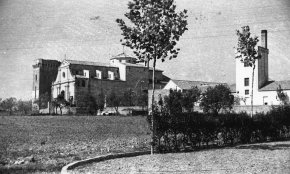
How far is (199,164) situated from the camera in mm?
9977

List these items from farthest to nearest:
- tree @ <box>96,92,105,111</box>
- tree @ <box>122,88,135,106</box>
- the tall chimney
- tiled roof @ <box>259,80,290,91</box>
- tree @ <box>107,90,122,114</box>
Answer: tree @ <box>122,88,135,106</box> → tree @ <box>96,92,105,111</box> → tree @ <box>107,90,122,114</box> → the tall chimney → tiled roof @ <box>259,80,290,91</box>

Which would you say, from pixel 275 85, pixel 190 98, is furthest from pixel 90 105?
pixel 275 85

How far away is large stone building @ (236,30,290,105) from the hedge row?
33.7 m

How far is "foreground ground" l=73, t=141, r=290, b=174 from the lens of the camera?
354 inches

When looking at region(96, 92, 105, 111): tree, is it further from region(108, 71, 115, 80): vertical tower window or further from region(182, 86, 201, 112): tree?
region(182, 86, 201, 112): tree

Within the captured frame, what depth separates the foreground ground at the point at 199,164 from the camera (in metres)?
8.99

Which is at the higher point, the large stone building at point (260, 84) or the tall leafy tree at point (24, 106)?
the large stone building at point (260, 84)

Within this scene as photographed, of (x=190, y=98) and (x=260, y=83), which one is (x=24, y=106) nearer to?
(x=190, y=98)

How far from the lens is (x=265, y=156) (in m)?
12.0

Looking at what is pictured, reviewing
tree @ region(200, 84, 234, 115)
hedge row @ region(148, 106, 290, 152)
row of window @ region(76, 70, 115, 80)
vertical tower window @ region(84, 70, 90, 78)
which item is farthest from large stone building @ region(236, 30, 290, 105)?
hedge row @ region(148, 106, 290, 152)

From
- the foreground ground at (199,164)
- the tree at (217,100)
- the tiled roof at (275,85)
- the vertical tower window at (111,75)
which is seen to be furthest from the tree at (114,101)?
the foreground ground at (199,164)

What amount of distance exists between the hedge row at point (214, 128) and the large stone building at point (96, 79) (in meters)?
48.4

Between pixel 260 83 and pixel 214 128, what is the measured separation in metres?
42.6

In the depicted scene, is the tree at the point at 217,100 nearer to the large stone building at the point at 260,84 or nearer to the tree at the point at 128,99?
the large stone building at the point at 260,84
